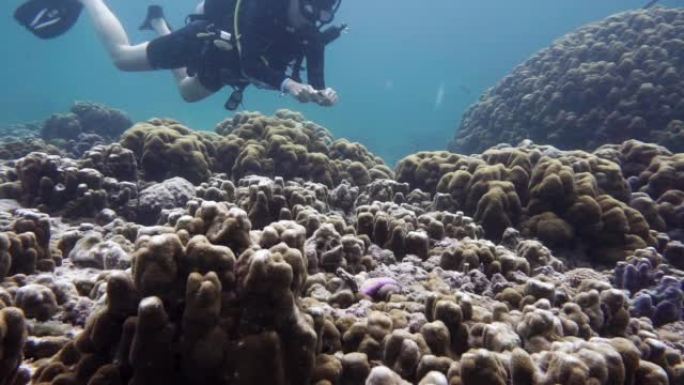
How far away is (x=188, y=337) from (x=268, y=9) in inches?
301

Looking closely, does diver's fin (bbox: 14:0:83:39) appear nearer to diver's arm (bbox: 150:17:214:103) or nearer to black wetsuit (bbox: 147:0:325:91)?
diver's arm (bbox: 150:17:214:103)

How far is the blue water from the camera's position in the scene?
297 ft

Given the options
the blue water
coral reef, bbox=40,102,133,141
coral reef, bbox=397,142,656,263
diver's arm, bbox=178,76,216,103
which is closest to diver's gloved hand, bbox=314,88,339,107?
coral reef, bbox=397,142,656,263

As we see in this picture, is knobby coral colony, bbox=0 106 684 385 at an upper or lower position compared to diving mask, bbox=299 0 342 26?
lower

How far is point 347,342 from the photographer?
270 centimetres

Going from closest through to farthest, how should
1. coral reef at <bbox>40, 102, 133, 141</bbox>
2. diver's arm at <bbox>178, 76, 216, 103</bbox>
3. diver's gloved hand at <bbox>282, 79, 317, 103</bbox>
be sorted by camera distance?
diver's gloved hand at <bbox>282, 79, 317, 103</bbox> → diver's arm at <bbox>178, 76, 216, 103</bbox> → coral reef at <bbox>40, 102, 133, 141</bbox>

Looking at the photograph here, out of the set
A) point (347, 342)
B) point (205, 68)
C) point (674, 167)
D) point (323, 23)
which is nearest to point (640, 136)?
point (674, 167)

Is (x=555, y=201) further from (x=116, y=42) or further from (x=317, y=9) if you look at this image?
(x=116, y=42)

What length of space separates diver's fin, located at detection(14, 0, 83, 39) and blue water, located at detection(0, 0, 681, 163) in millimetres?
54790

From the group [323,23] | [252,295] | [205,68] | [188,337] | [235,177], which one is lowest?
[235,177]

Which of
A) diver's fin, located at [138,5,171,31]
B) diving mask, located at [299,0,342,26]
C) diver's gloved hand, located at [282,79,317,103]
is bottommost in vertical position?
diver's gloved hand, located at [282,79,317,103]

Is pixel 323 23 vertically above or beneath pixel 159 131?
above

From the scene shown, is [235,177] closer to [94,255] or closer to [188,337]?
[94,255]

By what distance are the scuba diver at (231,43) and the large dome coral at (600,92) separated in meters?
7.62
